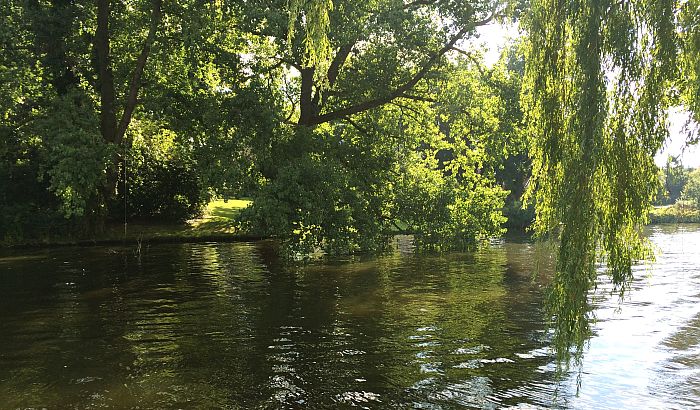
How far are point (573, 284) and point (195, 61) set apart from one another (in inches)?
714

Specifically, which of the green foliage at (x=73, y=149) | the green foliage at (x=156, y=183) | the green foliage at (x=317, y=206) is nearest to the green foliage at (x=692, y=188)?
the green foliage at (x=317, y=206)

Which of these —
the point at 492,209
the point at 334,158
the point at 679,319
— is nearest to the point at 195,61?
the point at 334,158

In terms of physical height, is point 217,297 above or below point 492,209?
below

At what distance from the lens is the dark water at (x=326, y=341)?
7.80 meters

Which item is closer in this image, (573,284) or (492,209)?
(573,284)

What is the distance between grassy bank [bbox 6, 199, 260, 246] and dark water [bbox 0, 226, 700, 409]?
293 inches

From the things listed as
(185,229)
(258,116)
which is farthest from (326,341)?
(185,229)

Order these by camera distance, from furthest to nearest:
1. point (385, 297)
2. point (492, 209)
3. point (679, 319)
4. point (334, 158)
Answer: point (492, 209)
point (334, 158)
point (385, 297)
point (679, 319)

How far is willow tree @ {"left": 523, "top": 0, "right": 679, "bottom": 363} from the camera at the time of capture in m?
6.09

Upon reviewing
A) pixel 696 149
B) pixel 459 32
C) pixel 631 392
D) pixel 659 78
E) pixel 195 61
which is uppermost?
pixel 459 32

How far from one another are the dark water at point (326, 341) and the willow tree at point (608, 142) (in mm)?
1201

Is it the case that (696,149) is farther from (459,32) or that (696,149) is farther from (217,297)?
(459,32)

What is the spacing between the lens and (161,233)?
28.3m

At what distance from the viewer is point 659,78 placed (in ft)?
20.1
